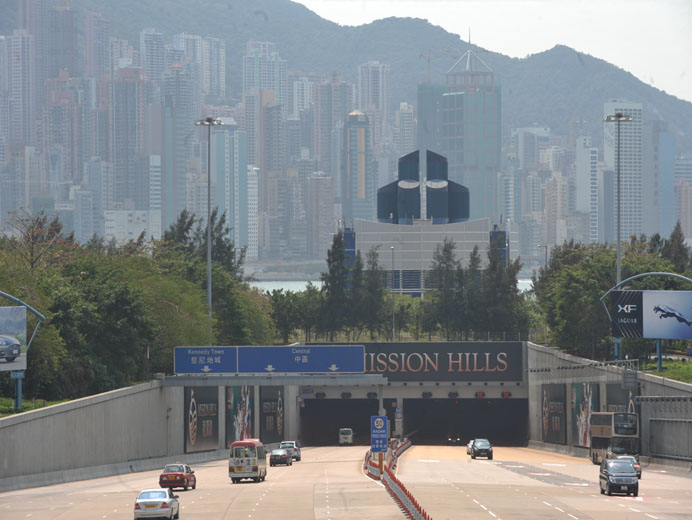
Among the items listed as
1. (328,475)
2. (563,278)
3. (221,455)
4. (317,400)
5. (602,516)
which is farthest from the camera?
(317,400)

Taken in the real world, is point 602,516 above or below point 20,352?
below

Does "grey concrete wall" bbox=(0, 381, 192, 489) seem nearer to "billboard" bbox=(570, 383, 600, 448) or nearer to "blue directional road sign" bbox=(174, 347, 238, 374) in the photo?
"blue directional road sign" bbox=(174, 347, 238, 374)

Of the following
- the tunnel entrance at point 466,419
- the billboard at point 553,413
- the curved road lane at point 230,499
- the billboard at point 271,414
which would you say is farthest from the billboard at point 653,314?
the tunnel entrance at point 466,419

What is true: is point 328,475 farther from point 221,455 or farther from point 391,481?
point 221,455

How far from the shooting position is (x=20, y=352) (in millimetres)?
58594

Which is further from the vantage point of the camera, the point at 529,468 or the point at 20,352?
the point at 529,468

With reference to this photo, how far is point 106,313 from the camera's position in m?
76.9

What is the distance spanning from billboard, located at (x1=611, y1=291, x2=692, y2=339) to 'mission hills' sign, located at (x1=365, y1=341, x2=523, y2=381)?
31.9m

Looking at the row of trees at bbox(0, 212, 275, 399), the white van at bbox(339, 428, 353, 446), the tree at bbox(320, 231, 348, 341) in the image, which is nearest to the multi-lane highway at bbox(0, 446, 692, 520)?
the row of trees at bbox(0, 212, 275, 399)

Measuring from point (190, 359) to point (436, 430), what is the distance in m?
59.5

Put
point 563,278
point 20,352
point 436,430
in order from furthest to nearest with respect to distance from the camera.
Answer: point 436,430
point 563,278
point 20,352

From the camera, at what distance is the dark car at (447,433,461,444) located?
12819 cm

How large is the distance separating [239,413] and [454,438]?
144ft

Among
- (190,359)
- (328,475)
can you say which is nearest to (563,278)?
(190,359)
